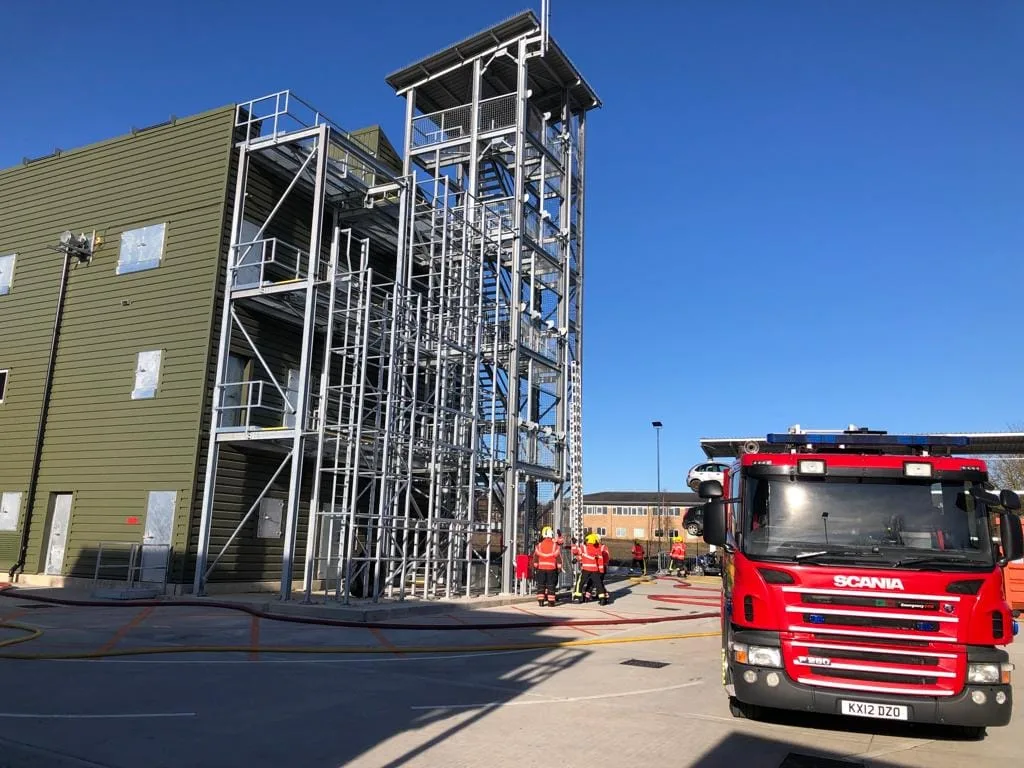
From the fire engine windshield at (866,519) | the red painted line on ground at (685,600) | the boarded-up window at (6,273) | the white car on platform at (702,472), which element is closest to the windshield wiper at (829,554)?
the fire engine windshield at (866,519)

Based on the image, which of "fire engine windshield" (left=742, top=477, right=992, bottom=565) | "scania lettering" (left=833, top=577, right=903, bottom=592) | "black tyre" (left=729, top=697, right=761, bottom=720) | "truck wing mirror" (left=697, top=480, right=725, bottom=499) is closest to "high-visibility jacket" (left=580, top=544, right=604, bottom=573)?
"black tyre" (left=729, top=697, right=761, bottom=720)

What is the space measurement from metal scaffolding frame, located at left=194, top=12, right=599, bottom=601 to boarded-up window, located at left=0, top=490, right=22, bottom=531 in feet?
22.2

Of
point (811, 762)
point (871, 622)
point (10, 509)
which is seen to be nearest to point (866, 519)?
point (871, 622)

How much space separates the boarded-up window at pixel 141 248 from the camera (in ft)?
68.6

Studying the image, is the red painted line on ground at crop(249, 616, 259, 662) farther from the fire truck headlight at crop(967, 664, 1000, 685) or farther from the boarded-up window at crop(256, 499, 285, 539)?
the fire truck headlight at crop(967, 664, 1000, 685)

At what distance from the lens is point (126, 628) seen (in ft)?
41.6

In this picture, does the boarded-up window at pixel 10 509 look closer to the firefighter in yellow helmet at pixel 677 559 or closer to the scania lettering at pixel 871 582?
the scania lettering at pixel 871 582

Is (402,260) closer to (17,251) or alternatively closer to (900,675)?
(17,251)

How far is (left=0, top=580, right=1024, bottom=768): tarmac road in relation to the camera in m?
6.21

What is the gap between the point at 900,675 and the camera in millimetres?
6855

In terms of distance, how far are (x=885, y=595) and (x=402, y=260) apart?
597 inches

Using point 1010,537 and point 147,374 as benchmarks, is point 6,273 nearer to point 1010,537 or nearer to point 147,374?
point 147,374

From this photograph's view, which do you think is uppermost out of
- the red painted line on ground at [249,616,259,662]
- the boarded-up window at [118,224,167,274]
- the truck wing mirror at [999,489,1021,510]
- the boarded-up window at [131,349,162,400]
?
the boarded-up window at [118,224,167,274]

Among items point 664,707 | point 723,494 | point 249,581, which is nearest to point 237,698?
point 664,707
